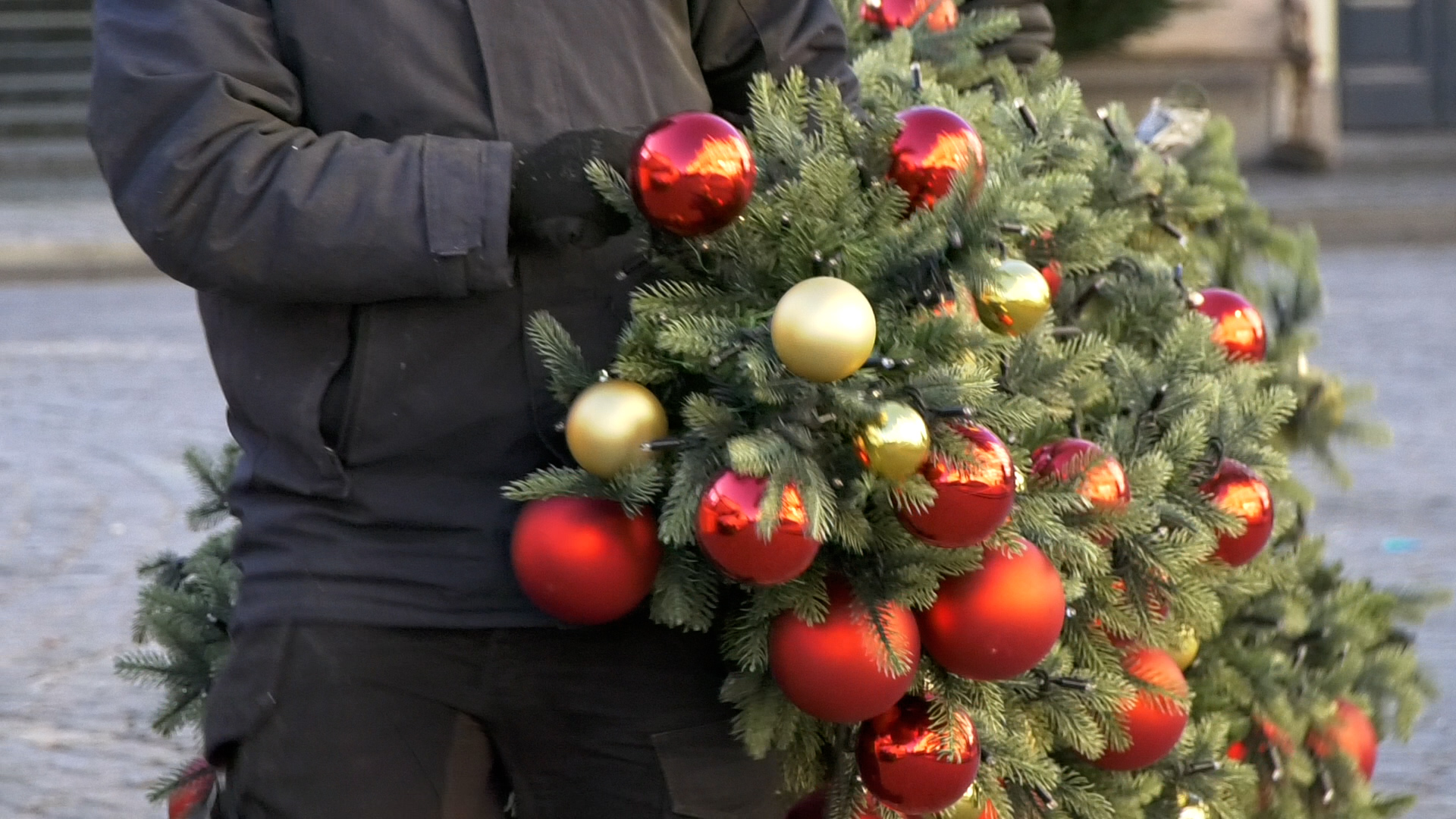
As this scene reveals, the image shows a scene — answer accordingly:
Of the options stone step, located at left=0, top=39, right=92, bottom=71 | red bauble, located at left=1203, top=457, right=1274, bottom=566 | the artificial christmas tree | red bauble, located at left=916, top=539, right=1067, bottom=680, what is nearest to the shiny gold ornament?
the artificial christmas tree

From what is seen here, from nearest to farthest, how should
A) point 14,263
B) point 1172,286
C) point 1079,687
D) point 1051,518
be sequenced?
point 1051,518, point 1079,687, point 1172,286, point 14,263

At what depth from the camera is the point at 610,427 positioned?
1693mm

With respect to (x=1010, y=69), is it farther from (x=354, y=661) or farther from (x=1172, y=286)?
(x=354, y=661)

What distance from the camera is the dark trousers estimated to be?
5.66 feet

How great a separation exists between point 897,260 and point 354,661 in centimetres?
64

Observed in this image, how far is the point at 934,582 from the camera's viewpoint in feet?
5.90

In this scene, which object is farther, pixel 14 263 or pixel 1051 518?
pixel 14 263

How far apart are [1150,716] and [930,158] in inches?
33.0

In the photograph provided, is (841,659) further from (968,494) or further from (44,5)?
(44,5)

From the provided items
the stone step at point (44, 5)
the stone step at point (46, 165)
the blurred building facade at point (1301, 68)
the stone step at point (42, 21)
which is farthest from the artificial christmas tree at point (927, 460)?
the stone step at point (44, 5)

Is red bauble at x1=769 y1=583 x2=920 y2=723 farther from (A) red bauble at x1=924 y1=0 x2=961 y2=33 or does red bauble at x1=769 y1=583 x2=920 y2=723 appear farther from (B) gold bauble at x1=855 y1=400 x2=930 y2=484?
(A) red bauble at x1=924 y1=0 x2=961 y2=33

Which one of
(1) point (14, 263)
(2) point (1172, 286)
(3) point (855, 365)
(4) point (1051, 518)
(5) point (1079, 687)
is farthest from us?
(1) point (14, 263)

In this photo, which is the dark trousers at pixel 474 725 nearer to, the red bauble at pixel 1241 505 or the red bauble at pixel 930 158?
the red bauble at pixel 930 158

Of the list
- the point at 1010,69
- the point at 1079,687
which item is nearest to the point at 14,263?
the point at 1010,69
